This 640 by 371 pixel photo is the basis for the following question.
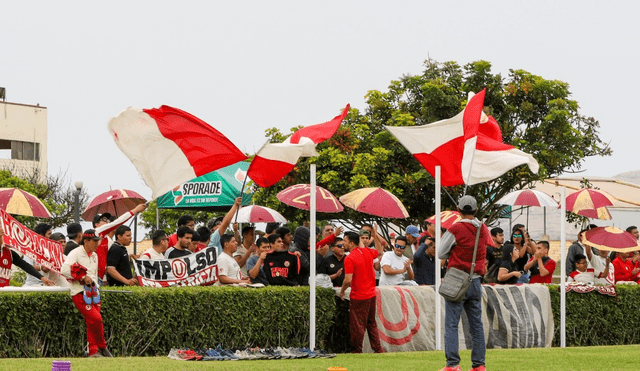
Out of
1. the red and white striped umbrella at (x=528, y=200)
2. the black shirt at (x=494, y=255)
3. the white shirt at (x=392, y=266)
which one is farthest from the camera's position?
the red and white striped umbrella at (x=528, y=200)

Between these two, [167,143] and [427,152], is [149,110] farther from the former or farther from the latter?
[427,152]

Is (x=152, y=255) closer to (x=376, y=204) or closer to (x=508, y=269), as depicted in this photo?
(x=376, y=204)

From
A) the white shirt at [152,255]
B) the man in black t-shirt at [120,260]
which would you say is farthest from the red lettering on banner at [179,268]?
the man in black t-shirt at [120,260]

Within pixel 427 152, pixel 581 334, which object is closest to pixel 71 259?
pixel 427 152

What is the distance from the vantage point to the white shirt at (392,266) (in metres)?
17.9

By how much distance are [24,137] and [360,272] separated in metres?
61.4

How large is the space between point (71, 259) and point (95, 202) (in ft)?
28.5

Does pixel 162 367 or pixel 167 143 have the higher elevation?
pixel 167 143

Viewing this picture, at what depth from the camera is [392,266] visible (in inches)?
706

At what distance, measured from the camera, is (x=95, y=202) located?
22.5m

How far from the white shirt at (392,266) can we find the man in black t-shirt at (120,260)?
448 centimetres

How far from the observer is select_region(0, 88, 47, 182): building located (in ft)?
236

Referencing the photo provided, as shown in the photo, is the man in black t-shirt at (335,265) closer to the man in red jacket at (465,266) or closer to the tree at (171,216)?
the man in red jacket at (465,266)

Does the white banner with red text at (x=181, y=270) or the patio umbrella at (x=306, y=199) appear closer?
the white banner with red text at (x=181, y=270)
